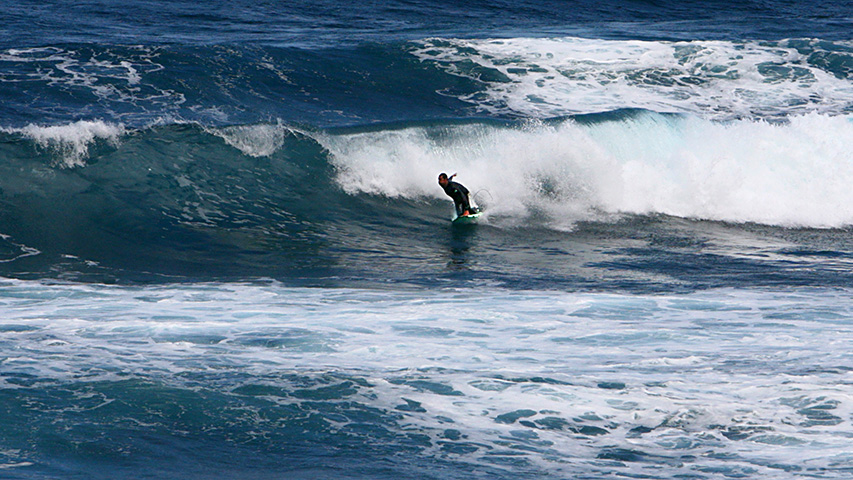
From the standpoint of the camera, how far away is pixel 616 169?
16.8 meters

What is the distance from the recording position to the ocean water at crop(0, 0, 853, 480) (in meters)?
6.82

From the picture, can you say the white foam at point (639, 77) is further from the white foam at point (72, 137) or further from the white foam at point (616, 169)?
the white foam at point (72, 137)

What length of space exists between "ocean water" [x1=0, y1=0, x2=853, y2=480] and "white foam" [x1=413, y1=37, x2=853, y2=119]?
0.37 ft

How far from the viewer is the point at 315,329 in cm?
903

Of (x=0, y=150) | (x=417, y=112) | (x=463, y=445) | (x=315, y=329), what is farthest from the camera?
(x=417, y=112)

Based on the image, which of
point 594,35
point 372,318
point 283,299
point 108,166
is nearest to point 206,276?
point 283,299

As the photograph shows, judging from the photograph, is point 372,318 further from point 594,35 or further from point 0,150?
point 594,35

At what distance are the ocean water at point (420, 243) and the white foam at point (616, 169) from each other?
0.06 metres

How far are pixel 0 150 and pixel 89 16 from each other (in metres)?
10.5

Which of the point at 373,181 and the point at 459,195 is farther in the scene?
the point at 373,181

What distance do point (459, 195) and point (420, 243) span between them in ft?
3.91

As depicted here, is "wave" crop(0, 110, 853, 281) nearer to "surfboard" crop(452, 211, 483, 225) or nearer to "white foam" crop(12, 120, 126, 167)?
"white foam" crop(12, 120, 126, 167)

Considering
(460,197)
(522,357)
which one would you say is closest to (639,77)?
(460,197)

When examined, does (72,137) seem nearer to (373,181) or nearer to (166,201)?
(166,201)
